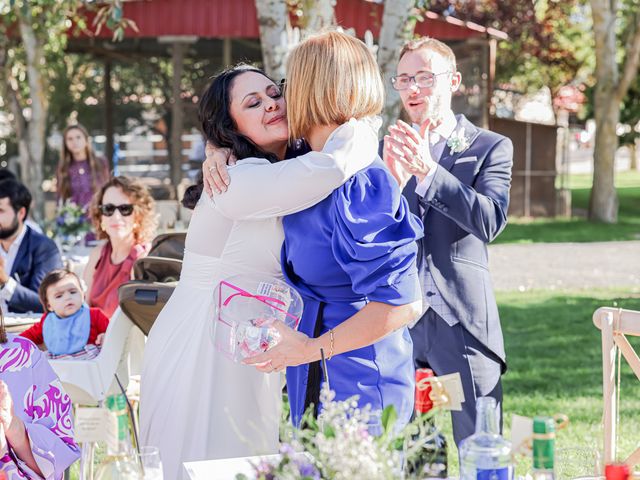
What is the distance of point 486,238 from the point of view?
351 centimetres

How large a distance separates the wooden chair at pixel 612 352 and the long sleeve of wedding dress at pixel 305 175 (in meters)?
0.98

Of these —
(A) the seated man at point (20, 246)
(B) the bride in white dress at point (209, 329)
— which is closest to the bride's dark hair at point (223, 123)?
(B) the bride in white dress at point (209, 329)

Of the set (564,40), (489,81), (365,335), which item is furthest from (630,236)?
(365,335)

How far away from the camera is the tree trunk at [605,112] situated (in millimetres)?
17719

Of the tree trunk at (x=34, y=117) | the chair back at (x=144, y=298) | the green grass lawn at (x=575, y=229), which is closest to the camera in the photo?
the chair back at (x=144, y=298)

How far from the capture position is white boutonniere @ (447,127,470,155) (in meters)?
3.58

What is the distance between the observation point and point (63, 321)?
195 inches

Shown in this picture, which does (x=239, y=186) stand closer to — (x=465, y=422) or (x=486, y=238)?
(x=486, y=238)

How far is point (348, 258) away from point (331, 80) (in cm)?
46

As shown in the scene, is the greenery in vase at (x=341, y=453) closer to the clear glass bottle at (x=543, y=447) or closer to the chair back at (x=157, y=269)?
the clear glass bottle at (x=543, y=447)

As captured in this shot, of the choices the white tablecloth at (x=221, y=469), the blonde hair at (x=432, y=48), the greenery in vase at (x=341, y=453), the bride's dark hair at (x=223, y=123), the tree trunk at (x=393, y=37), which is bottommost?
the white tablecloth at (x=221, y=469)

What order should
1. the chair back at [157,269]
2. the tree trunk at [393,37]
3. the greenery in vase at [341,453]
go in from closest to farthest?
the greenery in vase at [341,453] < the chair back at [157,269] < the tree trunk at [393,37]

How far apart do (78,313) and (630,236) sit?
44.9 ft

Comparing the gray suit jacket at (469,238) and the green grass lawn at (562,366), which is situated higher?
the gray suit jacket at (469,238)
